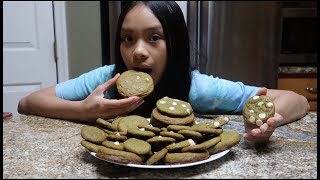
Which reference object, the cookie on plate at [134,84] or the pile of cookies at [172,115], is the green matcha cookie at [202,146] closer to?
the pile of cookies at [172,115]

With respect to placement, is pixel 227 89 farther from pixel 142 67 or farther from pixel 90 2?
pixel 90 2

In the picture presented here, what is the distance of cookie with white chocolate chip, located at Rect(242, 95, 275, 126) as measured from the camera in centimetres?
79

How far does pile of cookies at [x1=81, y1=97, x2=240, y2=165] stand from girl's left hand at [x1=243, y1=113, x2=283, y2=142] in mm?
69

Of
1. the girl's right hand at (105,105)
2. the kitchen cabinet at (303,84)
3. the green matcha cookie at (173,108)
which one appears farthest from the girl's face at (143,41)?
the kitchen cabinet at (303,84)

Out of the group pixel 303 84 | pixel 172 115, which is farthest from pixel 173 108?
pixel 303 84

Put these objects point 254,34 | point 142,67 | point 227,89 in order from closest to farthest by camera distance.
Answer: point 142,67, point 227,89, point 254,34

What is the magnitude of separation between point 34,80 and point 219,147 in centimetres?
231

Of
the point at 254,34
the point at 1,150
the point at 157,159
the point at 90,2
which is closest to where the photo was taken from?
the point at 157,159

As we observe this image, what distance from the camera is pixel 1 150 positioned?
821mm

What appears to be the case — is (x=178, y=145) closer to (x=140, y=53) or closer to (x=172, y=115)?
(x=172, y=115)

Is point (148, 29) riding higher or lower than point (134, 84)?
higher

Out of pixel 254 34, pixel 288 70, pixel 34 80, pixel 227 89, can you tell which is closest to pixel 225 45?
pixel 254 34

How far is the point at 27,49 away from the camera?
2.69 metres

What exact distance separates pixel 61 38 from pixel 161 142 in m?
2.27
